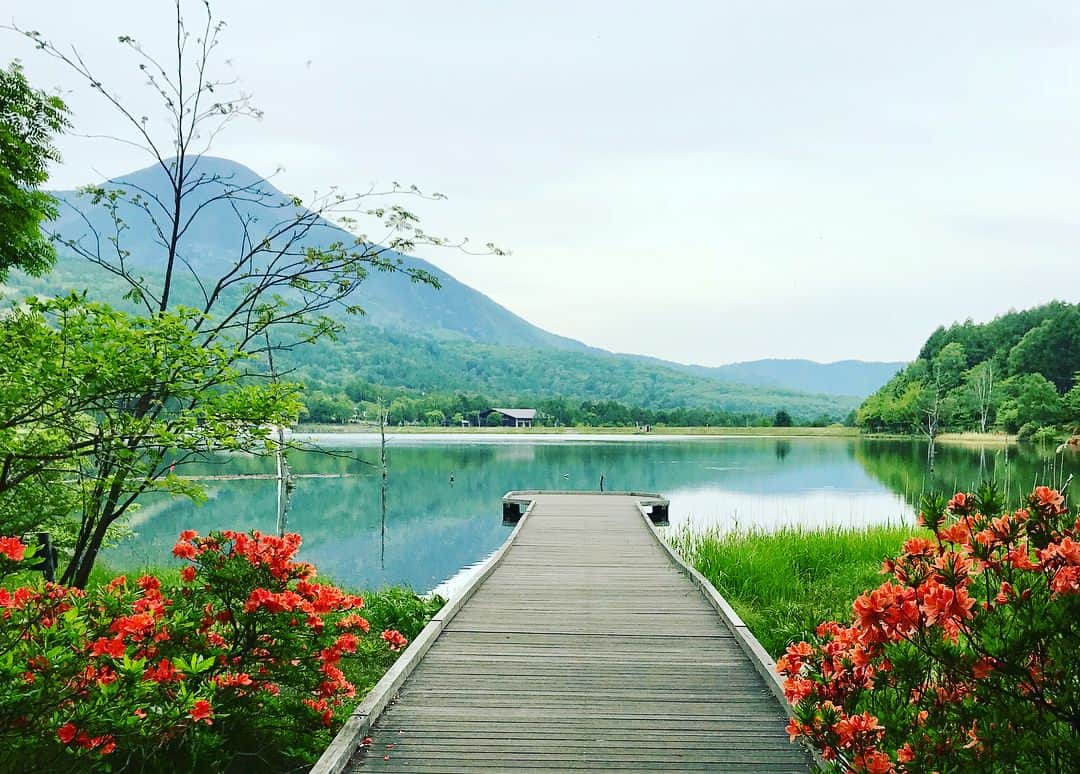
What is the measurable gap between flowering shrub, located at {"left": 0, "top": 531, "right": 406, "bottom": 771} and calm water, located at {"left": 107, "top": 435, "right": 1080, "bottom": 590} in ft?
4.59

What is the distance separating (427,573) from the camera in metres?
13.1

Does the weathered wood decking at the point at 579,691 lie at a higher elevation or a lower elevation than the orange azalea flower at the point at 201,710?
lower

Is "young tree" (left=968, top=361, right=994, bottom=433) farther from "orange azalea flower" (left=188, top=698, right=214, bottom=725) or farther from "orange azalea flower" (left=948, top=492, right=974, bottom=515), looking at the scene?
"orange azalea flower" (left=188, top=698, right=214, bottom=725)

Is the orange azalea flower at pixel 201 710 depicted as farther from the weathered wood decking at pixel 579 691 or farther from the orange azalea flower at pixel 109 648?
the weathered wood decking at pixel 579 691

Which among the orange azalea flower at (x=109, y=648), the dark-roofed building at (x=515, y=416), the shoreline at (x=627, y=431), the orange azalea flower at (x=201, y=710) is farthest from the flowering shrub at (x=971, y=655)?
the dark-roofed building at (x=515, y=416)

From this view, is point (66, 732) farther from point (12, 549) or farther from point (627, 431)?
point (627, 431)

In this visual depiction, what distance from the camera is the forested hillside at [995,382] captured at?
50562 millimetres

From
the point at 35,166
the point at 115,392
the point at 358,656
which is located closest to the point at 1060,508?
the point at 115,392

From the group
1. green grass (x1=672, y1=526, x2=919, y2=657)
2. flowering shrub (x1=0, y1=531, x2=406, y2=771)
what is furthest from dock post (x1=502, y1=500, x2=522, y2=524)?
flowering shrub (x1=0, y1=531, x2=406, y2=771)

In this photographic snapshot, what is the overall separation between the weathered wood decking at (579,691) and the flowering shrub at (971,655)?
1253mm

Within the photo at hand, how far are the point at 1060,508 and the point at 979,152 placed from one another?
25.0 meters

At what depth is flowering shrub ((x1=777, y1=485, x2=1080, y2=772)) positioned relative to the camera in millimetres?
1757

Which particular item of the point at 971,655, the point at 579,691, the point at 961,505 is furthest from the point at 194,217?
the point at 971,655

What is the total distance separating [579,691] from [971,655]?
258 centimetres
